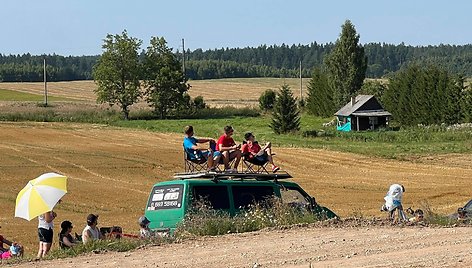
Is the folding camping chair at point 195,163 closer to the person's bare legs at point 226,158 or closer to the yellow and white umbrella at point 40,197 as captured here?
the person's bare legs at point 226,158

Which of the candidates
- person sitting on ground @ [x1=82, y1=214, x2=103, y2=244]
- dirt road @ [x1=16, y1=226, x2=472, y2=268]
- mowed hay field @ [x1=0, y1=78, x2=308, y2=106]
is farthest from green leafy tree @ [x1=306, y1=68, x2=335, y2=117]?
dirt road @ [x1=16, y1=226, x2=472, y2=268]

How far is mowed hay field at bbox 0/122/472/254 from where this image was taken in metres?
29.6

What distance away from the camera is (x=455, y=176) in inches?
1604

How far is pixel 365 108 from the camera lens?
79375 millimetres

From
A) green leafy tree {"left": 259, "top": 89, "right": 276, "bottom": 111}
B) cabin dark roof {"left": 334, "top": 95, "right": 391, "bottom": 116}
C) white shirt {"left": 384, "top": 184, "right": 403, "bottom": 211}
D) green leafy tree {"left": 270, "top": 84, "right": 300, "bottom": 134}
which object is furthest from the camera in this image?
green leafy tree {"left": 259, "top": 89, "right": 276, "bottom": 111}

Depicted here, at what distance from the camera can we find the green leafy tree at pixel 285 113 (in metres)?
70.7

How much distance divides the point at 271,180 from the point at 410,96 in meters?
63.3

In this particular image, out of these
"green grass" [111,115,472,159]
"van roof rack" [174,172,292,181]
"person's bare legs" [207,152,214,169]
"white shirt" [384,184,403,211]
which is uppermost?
"person's bare legs" [207,152,214,169]

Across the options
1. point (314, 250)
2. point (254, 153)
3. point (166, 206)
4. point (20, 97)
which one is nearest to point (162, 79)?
point (20, 97)

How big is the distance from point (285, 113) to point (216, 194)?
5494 centimetres

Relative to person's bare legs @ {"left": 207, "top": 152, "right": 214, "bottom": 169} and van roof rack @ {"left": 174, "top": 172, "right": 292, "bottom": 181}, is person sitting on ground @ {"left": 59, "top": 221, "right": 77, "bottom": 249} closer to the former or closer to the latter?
van roof rack @ {"left": 174, "top": 172, "right": 292, "bottom": 181}

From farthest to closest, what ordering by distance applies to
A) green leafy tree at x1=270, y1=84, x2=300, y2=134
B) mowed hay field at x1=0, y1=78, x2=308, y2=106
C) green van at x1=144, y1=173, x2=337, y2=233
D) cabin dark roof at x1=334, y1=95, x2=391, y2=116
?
mowed hay field at x1=0, y1=78, x2=308, y2=106
cabin dark roof at x1=334, y1=95, x2=391, y2=116
green leafy tree at x1=270, y1=84, x2=300, y2=134
green van at x1=144, y1=173, x2=337, y2=233

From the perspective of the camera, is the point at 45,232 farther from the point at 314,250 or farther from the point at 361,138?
the point at 361,138

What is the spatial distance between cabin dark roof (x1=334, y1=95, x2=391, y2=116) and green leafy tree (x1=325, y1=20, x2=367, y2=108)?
9.52 metres
